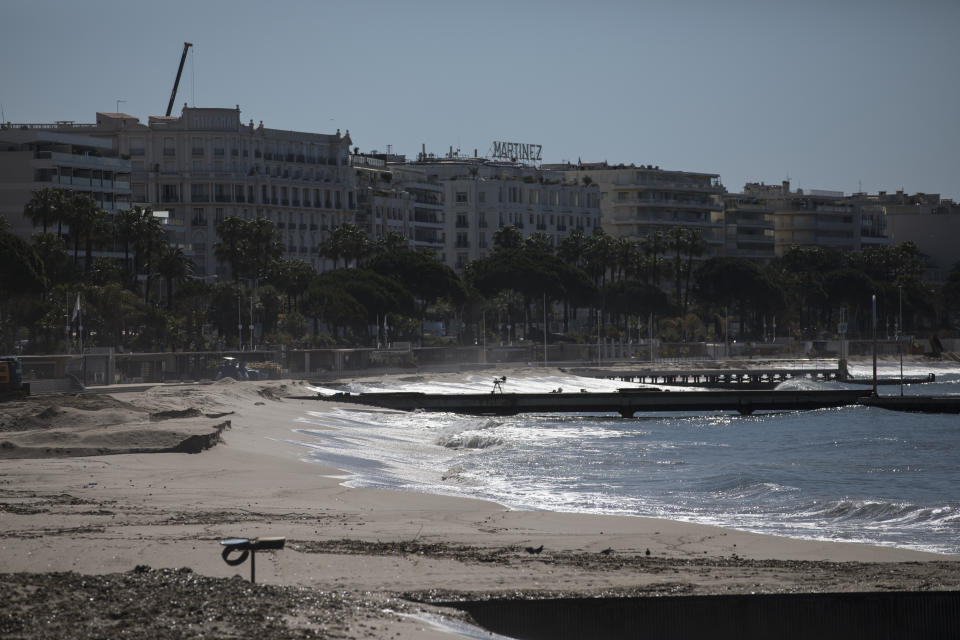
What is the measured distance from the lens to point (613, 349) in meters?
114

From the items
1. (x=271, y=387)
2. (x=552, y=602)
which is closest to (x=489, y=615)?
(x=552, y=602)

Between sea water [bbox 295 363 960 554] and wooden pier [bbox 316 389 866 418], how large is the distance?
58cm

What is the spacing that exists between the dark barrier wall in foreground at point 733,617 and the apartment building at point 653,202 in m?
170

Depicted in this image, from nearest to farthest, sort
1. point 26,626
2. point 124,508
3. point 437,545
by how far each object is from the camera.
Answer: point 26,626 < point 437,545 < point 124,508

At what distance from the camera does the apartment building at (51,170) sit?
108938mm

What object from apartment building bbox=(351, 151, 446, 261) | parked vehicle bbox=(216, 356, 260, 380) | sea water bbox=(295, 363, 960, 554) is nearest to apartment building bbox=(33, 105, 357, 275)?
apartment building bbox=(351, 151, 446, 261)

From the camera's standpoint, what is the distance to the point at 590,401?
60219 mm

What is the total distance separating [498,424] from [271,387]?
480 inches

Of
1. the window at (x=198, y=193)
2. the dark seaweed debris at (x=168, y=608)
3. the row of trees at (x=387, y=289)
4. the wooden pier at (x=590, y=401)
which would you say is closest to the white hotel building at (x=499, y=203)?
the row of trees at (x=387, y=289)

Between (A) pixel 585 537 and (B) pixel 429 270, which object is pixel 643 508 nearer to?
(A) pixel 585 537

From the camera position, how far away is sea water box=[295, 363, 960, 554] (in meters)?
25.5


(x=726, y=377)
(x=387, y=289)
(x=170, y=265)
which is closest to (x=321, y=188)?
(x=387, y=289)

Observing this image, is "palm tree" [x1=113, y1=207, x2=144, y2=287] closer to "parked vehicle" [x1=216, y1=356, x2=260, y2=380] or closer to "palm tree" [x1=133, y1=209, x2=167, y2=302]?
"palm tree" [x1=133, y1=209, x2=167, y2=302]

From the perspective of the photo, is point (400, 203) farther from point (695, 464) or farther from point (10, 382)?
point (695, 464)
